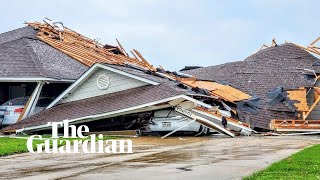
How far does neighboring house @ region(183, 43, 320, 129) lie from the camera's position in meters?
32.4

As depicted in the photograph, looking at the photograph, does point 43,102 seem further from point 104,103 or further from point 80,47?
point 80,47

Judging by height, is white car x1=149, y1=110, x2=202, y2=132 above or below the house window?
below

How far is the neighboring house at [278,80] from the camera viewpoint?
1277 inches

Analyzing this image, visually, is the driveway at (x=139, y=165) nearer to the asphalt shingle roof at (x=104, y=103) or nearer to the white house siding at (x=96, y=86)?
the asphalt shingle roof at (x=104, y=103)

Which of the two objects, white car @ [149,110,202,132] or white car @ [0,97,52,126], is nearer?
white car @ [149,110,202,132]

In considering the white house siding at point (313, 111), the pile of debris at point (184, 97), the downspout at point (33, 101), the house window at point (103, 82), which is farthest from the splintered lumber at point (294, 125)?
the downspout at point (33, 101)

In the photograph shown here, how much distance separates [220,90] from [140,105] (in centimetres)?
842

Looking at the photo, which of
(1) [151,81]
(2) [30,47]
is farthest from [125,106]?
(2) [30,47]

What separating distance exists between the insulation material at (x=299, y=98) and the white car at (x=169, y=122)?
10298 mm

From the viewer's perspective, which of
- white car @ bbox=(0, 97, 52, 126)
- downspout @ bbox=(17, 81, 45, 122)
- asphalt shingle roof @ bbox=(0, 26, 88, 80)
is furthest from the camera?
asphalt shingle roof @ bbox=(0, 26, 88, 80)

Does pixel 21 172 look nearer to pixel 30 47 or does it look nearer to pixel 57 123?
pixel 57 123

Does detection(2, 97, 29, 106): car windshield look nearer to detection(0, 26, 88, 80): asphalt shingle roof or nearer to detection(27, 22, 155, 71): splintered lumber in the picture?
detection(0, 26, 88, 80): asphalt shingle roof

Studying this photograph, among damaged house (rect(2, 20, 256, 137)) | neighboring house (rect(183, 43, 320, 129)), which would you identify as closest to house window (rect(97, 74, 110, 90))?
damaged house (rect(2, 20, 256, 137))

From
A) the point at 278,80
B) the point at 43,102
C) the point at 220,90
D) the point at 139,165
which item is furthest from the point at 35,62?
the point at 139,165
